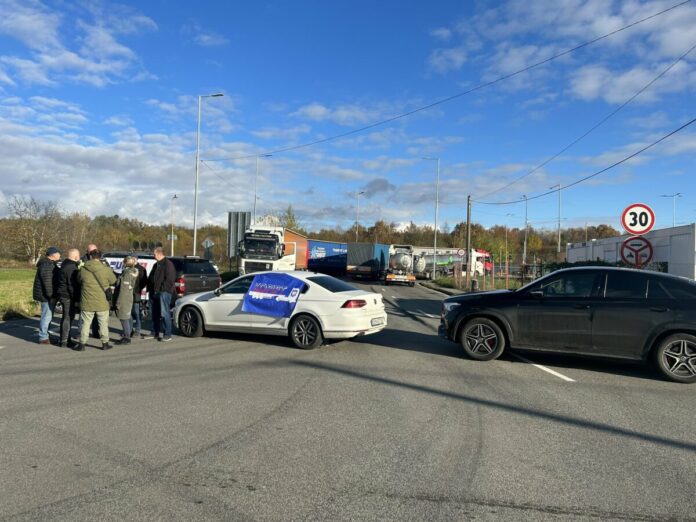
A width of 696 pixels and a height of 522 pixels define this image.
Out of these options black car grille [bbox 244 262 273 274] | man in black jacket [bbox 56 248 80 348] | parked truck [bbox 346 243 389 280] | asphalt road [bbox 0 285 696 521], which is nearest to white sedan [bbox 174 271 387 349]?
asphalt road [bbox 0 285 696 521]

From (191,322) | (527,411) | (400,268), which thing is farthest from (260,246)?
(527,411)

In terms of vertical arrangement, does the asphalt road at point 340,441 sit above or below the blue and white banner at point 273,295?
below

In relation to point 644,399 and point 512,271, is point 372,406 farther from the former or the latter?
point 512,271

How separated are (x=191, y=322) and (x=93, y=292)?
225 cm

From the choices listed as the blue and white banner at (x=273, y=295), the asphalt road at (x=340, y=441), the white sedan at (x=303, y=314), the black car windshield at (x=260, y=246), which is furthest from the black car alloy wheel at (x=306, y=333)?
the black car windshield at (x=260, y=246)

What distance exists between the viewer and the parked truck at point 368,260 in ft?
144

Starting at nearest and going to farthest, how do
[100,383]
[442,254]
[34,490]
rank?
[34,490]
[100,383]
[442,254]

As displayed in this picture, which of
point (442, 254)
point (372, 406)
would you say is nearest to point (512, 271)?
point (442, 254)

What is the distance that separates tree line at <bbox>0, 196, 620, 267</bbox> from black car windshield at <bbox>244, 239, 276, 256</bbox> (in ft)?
14.8

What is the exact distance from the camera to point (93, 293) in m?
9.54

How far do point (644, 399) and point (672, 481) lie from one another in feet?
9.17

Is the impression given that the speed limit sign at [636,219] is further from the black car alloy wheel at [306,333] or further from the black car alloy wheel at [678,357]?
the black car alloy wheel at [306,333]

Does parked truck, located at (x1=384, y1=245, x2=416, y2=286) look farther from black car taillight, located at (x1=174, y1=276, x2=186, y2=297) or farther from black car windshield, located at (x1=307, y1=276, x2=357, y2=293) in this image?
black car windshield, located at (x1=307, y1=276, x2=357, y2=293)

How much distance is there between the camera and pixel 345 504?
145 inches
